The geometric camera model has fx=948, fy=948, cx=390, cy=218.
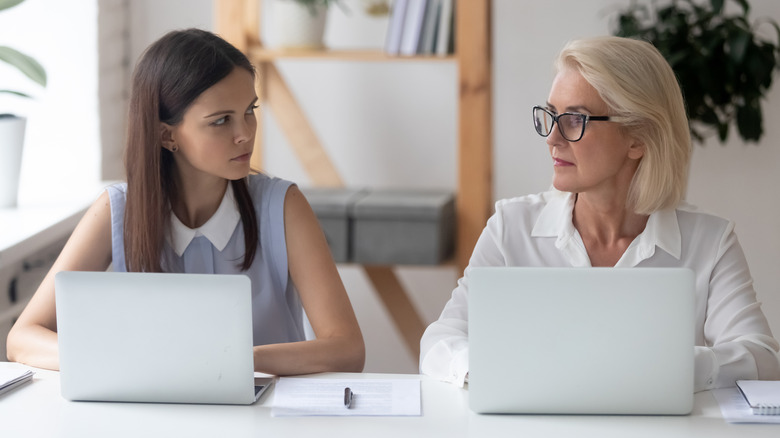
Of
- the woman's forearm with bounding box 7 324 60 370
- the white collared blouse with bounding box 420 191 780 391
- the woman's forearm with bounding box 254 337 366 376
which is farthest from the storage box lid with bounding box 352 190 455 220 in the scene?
the woman's forearm with bounding box 7 324 60 370

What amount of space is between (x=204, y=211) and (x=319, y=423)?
782mm

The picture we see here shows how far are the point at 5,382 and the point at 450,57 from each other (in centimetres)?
195

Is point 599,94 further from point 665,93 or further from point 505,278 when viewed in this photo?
point 505,278

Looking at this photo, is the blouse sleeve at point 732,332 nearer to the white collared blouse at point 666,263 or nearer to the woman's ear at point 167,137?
the white collared blouse at point 666,263

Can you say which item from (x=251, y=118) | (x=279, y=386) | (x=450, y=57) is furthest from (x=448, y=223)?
(x=279, y=386)

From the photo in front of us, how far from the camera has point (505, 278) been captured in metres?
1.34

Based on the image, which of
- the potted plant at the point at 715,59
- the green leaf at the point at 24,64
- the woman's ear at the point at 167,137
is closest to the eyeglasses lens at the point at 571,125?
the woman's ear at the point at 167,137

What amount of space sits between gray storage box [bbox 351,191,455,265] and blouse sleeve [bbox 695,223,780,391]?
1.35m

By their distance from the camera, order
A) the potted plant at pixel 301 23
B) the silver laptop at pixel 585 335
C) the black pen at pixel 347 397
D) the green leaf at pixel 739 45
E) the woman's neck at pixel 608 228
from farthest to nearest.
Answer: the potted plant at pixel 301 23, the green leaf at pixel 739 45, the woman's neck at pixel 608 228, the black pen at pixel 347 397, the silver laptop at pixel 585 335

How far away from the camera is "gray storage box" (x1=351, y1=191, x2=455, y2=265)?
10.2 feet

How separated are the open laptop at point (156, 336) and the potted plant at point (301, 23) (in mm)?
1994

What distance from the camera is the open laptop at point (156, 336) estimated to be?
1396 mm

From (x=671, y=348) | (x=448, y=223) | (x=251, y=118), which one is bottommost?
(x=448, y=223)

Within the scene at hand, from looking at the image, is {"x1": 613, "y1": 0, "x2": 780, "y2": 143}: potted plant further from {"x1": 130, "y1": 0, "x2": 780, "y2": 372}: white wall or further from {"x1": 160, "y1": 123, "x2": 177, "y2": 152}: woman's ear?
{"x1": 160, "y1": 123, "x2": 177, "y2": 152}: woman's ear
